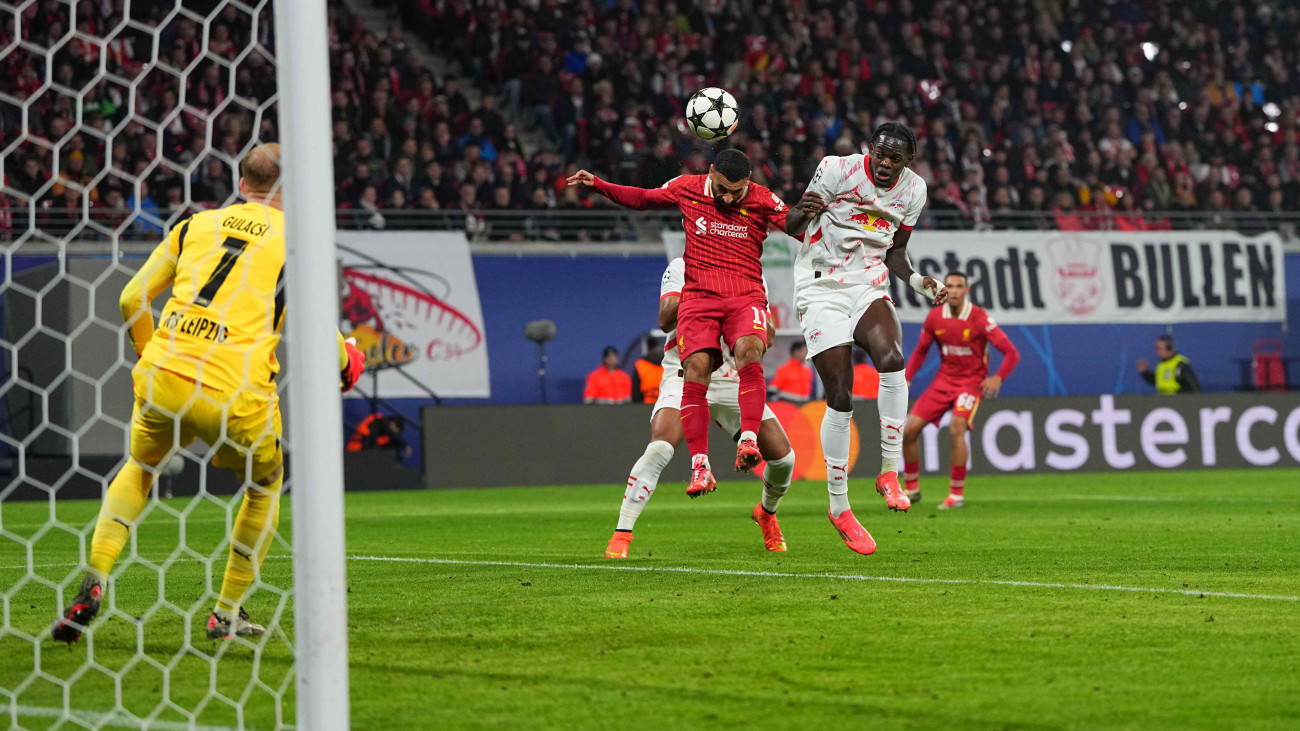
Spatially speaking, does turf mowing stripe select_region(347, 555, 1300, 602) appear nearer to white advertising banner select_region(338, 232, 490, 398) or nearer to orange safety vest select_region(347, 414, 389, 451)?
orange safety vest select_region(347, 414, 389, 451)

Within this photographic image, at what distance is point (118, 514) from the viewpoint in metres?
4.82

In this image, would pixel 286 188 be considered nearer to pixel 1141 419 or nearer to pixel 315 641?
pixel 315 641

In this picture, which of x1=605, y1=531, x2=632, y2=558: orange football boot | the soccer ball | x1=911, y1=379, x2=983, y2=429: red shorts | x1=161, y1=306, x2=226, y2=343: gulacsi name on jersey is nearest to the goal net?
x1=161, y1=306, x2=226, y2=343: gulacsi name on jersey

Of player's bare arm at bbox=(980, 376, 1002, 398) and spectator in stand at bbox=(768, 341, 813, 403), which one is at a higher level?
spectator in stand at bbox=(768, 341, 813, 403)

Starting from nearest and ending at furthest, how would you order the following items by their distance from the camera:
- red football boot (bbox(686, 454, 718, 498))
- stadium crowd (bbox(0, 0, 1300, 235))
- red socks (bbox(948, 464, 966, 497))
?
red football boot (bbox(686, 454, 718, 498)) → red socks (bbox(948, 464, 966, 497)) → stadium crowd (bbox(0, 0, 1300, 235))

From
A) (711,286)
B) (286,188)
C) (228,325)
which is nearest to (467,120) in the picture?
(711,286)

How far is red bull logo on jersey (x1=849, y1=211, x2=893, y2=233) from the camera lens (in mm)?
7859

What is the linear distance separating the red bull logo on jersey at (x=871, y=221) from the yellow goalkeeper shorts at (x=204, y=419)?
396cm

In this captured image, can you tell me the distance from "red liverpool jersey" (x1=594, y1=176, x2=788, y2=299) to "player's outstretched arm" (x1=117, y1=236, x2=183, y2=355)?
3.03 m

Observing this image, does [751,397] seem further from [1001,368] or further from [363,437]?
[363,437]

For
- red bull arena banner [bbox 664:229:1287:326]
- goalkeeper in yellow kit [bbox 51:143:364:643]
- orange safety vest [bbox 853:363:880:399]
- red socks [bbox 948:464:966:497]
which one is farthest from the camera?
red bull arena banner [bbox 664:229:1287:326]

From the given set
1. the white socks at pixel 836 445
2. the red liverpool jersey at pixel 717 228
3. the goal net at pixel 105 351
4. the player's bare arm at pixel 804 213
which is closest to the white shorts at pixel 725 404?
the white socks at pixel 836 445

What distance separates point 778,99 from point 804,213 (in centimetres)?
1456

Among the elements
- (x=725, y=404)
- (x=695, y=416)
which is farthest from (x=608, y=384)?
(x=695, y=416)
